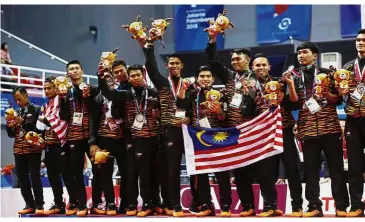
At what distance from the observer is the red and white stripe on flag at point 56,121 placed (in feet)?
24.4

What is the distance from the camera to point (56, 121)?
7480mm

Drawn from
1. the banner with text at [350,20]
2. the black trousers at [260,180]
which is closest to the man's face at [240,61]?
the black trousers at [260,180]

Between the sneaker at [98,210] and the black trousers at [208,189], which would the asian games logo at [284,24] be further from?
the sneaker at [98,210]

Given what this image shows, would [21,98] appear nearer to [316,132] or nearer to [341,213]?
[316,132]

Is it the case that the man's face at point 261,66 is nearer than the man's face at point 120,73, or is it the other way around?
the man's face at point 261,66

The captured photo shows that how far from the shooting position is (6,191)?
32.9 feet

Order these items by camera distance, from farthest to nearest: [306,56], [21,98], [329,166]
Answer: [21,98]
[306,56]
[329,166]

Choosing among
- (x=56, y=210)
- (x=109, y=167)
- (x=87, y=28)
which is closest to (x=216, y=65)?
(x=109, y=167)

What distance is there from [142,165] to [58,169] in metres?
1.23

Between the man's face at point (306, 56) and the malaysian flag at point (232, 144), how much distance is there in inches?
21.0

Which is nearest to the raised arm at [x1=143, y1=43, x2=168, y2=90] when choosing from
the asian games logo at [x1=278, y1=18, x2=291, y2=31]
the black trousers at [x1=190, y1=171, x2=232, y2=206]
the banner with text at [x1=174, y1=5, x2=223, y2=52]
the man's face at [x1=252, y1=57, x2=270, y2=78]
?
the man's face at [x1=252, y1=57, x2=270, y2=78]

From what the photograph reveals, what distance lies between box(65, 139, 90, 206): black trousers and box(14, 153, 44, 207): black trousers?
0.72m

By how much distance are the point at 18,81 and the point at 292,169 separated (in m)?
8.79
